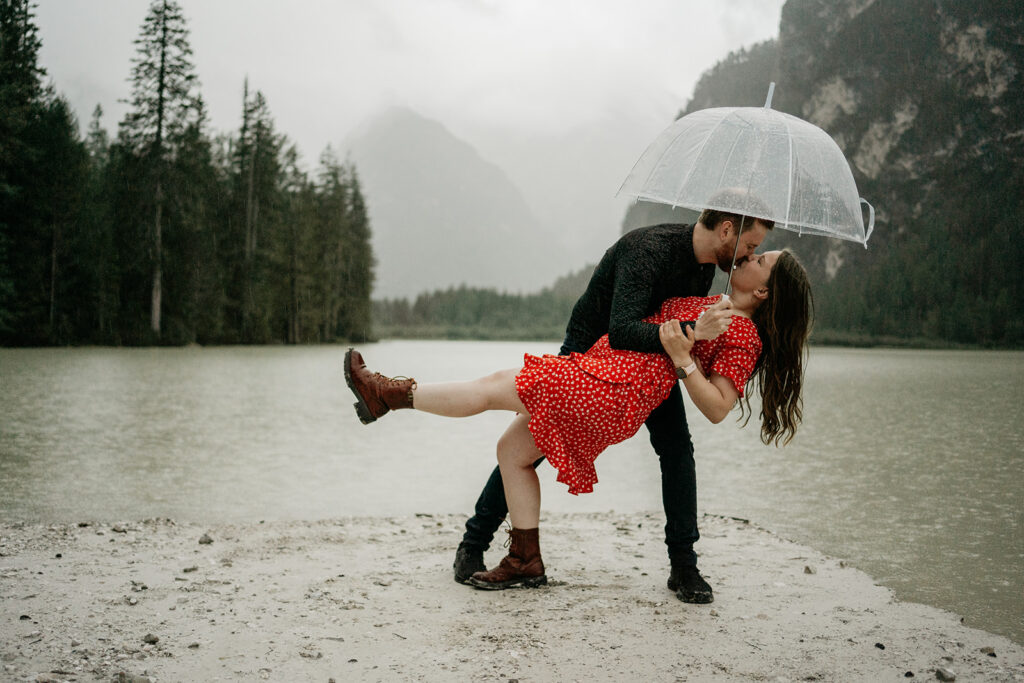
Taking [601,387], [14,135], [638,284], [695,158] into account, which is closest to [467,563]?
[601,387]

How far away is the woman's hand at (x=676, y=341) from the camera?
283 centimetres

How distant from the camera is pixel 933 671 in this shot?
2.48 m

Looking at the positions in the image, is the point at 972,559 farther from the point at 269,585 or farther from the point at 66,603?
the point at 66,603

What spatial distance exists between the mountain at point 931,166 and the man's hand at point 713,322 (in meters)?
11.4

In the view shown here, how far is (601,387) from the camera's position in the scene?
3.00 metres

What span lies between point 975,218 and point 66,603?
14690 mm

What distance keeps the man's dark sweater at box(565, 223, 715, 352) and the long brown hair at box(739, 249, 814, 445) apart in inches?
11.4

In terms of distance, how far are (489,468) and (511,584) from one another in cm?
408

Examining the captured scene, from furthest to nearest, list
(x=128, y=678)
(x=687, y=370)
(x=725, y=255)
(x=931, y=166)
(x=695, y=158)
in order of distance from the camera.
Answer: (x=931, y=166), (x=695, y=158), (x=725, y=255), (x=687, y=370), (x=128, y=678)

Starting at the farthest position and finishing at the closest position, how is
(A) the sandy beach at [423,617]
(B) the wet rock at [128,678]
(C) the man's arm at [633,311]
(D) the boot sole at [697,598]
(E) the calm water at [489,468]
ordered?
1. (E) the calm water at [489,468]
2. (D) the boot sole at [697,598]
3. (C) the man's arm at [633,311]
4. (A) the sandy beach at [423,617]
5. (B) the wet rock at [128,678]

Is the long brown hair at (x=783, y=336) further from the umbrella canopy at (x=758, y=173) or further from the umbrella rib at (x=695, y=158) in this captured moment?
the umbrella rib at (x=695, y=158)

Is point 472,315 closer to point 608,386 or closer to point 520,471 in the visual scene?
point 520,471

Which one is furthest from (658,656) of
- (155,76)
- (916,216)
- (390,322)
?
(390,322)

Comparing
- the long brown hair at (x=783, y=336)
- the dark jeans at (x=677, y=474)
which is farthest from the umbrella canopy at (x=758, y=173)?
the dark jeans at (x=677, y=474)
